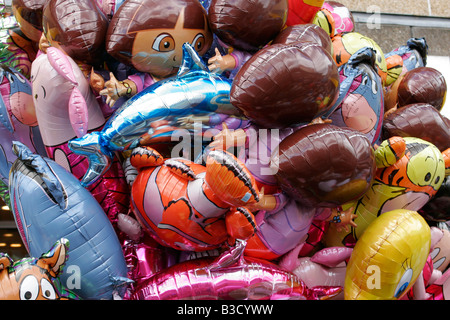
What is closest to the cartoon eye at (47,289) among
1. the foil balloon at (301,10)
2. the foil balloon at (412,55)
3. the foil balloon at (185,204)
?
the foil balloon at (185,204)

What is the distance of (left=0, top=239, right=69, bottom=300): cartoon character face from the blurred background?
2180 millimetres

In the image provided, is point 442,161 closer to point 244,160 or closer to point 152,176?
point 244,160

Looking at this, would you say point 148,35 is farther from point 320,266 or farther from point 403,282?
point 403,282

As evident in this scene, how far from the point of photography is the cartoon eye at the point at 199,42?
1459 mm

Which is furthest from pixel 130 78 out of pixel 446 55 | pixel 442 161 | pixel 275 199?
pixel 446 55

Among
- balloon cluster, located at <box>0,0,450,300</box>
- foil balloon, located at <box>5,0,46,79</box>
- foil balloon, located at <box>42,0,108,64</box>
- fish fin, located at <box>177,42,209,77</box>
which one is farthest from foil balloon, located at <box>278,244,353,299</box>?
foil balloon, located at <box>5,0,46,79</box>

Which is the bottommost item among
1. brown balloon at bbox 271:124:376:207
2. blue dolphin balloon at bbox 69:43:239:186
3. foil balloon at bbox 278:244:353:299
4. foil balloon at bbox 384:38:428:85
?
foil balloon at bbox 278:244:353:299

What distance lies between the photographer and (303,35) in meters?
1.45

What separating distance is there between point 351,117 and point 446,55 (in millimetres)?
1659

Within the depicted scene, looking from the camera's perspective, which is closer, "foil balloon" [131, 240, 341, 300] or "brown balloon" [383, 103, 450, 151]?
"foil balloon" [131, 240, 341, 300]

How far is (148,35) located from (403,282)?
36.5 inches

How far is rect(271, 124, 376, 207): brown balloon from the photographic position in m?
1.25

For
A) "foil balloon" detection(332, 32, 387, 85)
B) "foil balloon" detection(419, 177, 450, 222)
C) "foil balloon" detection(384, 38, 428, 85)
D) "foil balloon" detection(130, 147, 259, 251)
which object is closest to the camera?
"foil balloon" detection(130, 147, 259, 251)

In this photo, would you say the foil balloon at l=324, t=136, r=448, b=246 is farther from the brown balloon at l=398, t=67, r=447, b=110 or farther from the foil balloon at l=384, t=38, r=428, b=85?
the foil balloon at l=384, t=38, r=428, b=85
